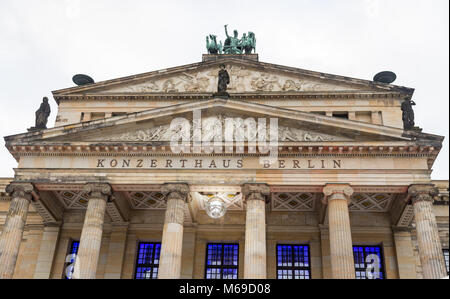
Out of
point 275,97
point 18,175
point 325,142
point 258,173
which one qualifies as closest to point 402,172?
point 325,142

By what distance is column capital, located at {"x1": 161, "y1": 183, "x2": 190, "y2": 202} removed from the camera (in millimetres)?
24828

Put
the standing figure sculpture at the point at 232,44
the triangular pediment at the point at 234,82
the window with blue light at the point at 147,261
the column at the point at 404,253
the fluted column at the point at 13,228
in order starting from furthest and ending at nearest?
the standing figure sculpture at the point at 232,44
the triangular pediment at the point at 234,82
the window with blue light at the point at 147,261
the column at the point at 404,253
the fluted column at the point at 13,228

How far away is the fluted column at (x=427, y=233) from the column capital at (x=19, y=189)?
18330 mm

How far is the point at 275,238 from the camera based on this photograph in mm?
28844

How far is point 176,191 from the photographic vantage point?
2489 centimetres

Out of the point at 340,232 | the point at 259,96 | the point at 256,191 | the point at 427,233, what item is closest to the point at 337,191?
the point at 340,232

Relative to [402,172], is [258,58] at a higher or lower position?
higher

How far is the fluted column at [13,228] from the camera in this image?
23.8 m

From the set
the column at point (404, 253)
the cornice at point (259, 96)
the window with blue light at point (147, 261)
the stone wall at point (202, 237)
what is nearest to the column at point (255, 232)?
the stone wall at point (202, 237)

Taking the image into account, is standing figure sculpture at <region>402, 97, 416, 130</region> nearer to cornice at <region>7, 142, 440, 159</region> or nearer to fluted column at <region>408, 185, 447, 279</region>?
cornice at <region>7, 142, 440, 159</region>

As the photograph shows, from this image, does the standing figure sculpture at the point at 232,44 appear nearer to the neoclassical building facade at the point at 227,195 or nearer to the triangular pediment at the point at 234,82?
the triangular pediment at the point at 234,82

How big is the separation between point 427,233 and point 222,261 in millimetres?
11044
